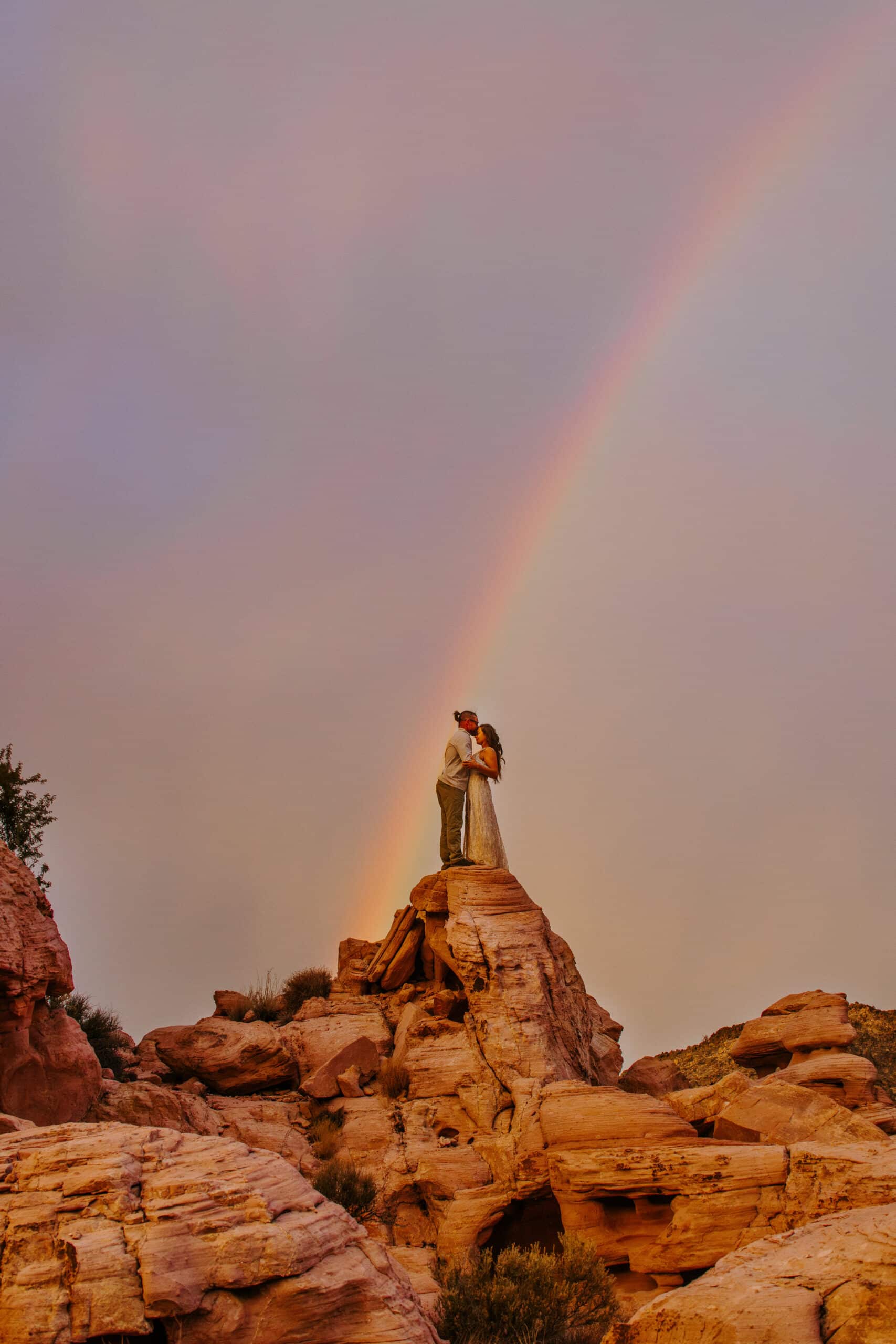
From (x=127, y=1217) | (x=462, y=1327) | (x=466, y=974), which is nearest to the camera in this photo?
(x=127, y=1217)

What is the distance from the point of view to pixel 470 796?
24.0 meters

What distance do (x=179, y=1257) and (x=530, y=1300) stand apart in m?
5.58

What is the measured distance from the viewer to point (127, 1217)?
829cm

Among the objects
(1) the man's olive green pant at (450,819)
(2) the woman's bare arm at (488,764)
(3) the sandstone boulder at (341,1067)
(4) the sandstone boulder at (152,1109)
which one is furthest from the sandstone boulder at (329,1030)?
(2) the woman's bare arm at (488,764)

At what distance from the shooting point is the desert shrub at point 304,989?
24469mm

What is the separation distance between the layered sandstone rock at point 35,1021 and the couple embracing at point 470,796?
9.44 metres

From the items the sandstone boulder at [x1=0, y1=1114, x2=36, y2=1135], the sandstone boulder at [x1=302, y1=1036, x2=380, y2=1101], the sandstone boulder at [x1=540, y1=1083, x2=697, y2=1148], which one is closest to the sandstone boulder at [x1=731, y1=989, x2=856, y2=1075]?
the sandstone boulder at [x1=540, y1=1083, x2=697, y2=1148]

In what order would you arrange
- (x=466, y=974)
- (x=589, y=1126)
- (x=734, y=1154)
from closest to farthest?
(x=734, y=1154) < (x=589, y=1126) < (x=466, y=974)

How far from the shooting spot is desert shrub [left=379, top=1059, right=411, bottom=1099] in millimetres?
19734

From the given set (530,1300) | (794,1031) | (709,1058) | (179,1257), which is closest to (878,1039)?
(709,1058)

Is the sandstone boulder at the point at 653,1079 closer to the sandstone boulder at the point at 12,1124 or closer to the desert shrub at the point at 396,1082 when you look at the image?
the desert shrub at the point at 396,1082

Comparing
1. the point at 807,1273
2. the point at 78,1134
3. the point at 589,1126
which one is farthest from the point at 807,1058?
the point at 78,1134

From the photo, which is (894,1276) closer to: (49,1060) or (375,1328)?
(375,1328)

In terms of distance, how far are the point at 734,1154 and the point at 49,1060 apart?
11063mm
